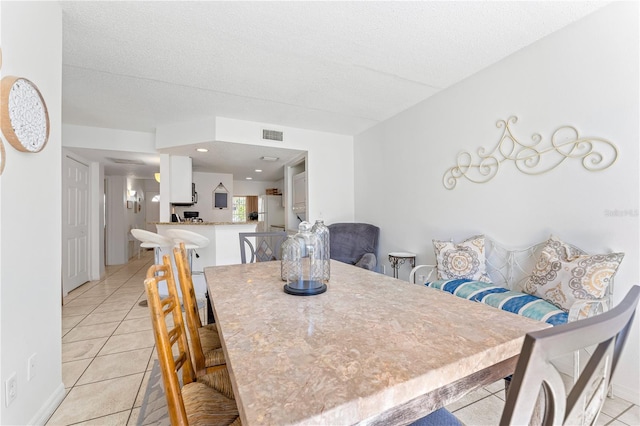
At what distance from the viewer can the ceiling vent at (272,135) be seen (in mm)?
3997

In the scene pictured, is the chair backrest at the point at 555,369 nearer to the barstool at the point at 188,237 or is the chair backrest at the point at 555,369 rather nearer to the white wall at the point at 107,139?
the barstool at the point at 188,237

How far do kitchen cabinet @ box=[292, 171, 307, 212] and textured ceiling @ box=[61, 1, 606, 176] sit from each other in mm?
1429

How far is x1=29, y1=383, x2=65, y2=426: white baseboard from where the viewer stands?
145 cm

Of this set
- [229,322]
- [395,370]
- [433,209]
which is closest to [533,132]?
[433,209]

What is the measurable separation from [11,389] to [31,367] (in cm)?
17

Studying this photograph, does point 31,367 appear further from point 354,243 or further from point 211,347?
point 354,243

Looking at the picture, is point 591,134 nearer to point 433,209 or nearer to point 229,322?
point 433,209

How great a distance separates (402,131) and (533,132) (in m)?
1.60

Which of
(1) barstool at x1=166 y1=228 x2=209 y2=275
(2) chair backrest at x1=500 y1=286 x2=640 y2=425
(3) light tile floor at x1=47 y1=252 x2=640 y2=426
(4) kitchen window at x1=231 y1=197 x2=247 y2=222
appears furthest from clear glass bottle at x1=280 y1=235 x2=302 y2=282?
(4) kitchen window at x1=231 y1=197 x2=247 y2=222

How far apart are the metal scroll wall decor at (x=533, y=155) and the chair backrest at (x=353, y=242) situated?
136 cm

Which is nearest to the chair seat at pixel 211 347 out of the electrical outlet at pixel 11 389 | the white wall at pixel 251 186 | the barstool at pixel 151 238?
the electrical outlet at pixel 11 389

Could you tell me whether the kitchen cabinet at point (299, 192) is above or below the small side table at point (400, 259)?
above

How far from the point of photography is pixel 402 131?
3.65 metres

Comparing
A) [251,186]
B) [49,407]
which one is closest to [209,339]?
[49,407]
